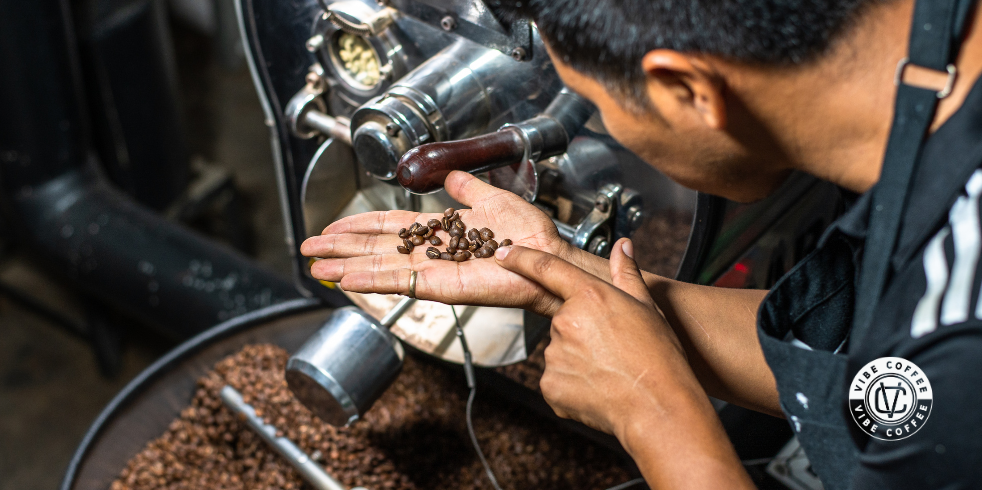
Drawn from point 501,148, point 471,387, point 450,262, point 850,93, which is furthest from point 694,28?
point 471,387

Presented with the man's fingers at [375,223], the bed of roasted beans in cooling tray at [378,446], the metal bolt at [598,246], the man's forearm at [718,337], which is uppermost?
the man's fingers at [375,223]

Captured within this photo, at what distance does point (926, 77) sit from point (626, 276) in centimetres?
31

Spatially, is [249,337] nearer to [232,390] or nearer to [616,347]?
[232,390]

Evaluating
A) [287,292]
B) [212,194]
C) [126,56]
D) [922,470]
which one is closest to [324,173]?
[287,292]

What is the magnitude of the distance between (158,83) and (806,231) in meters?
1.64

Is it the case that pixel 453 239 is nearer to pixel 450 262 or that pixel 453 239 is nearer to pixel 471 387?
pixel 450 262

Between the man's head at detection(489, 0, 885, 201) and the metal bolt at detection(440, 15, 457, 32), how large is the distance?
0.47ft

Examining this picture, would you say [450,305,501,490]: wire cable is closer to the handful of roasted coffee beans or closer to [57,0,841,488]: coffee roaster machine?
[57,0,841,488]: coffee roaster machine

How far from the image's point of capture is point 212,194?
7.52 ft

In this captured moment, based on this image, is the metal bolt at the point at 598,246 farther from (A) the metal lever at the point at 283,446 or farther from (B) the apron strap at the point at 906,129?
(A) the metal lever at the point at 283,446

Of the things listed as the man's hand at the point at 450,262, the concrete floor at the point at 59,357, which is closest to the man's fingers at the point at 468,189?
the man's hand at the point at 450,262

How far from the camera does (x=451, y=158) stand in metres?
0.76

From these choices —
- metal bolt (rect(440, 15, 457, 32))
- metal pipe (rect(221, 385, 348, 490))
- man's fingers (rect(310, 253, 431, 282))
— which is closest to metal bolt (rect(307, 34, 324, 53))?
metal bolt (rect(440, 15, 457, 32))

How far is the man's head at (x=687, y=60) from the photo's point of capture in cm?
58
